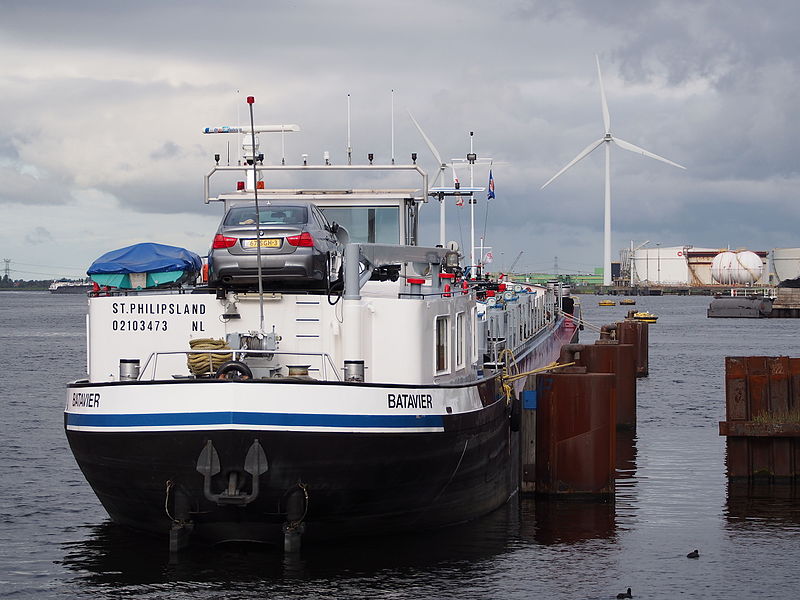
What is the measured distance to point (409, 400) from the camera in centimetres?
1981

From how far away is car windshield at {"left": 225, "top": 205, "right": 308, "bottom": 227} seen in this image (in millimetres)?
20906

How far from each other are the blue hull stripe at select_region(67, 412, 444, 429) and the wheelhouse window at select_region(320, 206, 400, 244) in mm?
6547

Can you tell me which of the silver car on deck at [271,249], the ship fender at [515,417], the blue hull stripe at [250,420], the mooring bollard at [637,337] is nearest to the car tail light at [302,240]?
the silver car on deck at [271,249]

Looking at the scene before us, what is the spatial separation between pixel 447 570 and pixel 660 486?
35.0 feet

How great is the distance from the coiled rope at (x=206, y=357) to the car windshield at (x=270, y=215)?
2.04 m

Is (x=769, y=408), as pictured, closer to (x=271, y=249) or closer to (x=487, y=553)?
(x=487, y=553)

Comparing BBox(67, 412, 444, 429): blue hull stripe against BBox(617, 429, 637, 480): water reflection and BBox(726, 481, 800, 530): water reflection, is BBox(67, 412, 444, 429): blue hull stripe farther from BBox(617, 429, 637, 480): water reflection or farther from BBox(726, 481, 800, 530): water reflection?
BBox(617, 429, 637, 480): water reflection

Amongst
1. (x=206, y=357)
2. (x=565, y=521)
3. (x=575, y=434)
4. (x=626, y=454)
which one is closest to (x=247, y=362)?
(x=206, y=357)

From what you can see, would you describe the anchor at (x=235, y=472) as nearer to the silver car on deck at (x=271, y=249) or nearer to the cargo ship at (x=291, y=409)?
the cargo ship at (x=291, y=409)

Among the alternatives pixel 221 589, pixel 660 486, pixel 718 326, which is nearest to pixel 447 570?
pixel 221 589

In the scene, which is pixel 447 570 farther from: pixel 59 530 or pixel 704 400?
pixel 704 400

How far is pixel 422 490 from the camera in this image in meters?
20.6

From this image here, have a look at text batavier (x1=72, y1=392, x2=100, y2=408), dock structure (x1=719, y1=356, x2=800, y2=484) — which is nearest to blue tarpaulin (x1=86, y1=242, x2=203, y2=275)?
text batavier (x1=72, y1=392, x2=100, y2=408)

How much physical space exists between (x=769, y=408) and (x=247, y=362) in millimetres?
11546
